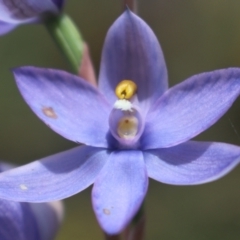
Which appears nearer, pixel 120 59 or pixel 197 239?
pixel 120 59

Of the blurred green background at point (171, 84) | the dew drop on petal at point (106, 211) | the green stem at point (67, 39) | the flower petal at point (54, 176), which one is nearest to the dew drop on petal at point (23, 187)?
the flower petal at point (54, 176)

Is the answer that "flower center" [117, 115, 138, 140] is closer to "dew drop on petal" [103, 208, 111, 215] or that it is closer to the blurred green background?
"dew drop on petal" [103, 208, 111, 215]

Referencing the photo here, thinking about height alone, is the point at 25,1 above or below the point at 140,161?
above

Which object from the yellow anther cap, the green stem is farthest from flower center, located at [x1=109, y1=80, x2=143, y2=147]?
the green stem

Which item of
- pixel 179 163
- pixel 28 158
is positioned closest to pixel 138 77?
pixel 179 163

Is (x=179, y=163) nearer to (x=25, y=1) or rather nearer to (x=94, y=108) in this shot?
(x=94, y=108)

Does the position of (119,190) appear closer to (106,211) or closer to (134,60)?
(106,211)
